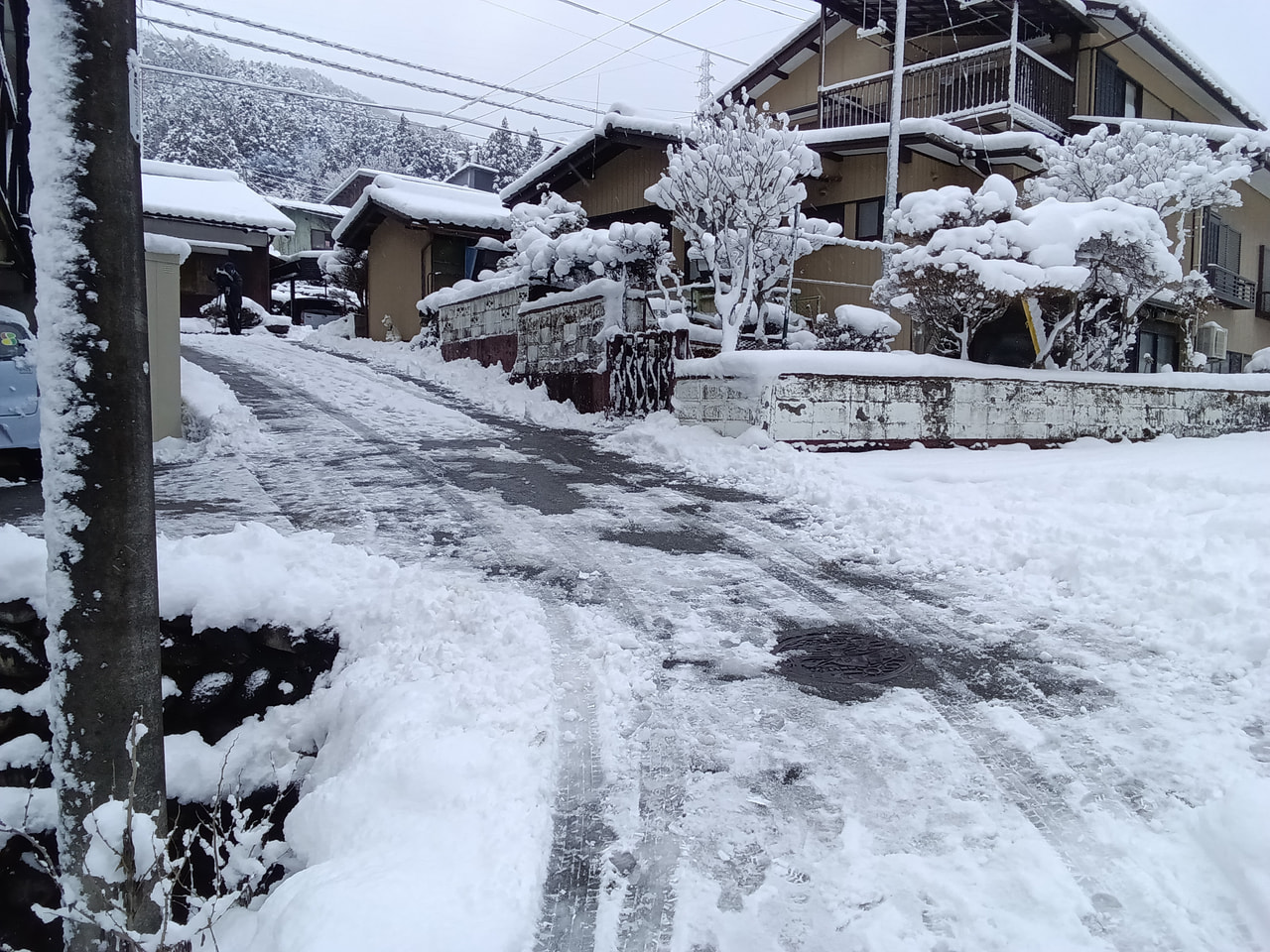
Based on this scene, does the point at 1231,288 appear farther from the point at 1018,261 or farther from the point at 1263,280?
the point at 1018,261

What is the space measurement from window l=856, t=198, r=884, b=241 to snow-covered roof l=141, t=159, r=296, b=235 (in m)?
17.7

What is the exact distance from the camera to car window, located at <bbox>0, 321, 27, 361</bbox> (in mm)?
7000

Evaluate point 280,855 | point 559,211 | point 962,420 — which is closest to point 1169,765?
point 280,855

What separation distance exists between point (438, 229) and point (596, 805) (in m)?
20.3

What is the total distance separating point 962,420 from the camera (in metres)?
9.66

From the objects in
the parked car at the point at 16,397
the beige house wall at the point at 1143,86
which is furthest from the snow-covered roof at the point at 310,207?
the parked car at the point at 16,397

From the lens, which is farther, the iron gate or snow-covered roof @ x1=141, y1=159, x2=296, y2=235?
snow-covered roof @ x1=141, y1=159, x2=296, y2=235

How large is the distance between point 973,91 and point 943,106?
0.66 m

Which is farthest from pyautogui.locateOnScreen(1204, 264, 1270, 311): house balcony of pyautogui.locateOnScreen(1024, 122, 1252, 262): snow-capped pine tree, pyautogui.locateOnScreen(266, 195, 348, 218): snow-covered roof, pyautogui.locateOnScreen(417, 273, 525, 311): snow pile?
pyautogui.locateOnScreen(266, 195, 348, 218): snow-covered roof

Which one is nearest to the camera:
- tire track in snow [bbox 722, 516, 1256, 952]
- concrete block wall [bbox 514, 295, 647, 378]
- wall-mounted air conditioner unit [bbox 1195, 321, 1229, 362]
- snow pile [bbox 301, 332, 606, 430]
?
tire track in snow [bbox 722, 516, 1256, 952]

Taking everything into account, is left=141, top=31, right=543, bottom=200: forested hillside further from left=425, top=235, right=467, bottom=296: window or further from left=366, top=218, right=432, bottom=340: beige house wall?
left=425, top=235, right=467, bottom=296: window

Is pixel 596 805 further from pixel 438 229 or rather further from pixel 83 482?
pixel 438 229

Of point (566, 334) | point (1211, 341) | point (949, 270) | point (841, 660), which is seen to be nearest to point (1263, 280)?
point (1211, 341)

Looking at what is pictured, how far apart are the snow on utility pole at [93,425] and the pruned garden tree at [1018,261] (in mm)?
9215
